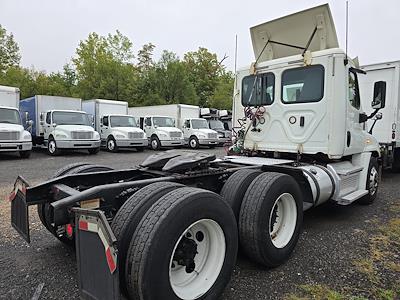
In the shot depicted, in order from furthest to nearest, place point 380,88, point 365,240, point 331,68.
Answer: point 380,88 → point 331,68 → point 365,240

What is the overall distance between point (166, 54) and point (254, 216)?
113ft

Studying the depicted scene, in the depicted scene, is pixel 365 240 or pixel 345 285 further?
pixel 365 240

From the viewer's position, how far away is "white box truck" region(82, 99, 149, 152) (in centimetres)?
1661

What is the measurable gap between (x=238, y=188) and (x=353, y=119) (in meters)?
3.08

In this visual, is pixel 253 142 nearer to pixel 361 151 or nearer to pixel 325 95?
pixel 325 95

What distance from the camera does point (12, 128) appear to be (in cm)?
1246

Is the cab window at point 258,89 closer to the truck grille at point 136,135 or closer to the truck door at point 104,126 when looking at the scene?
the truck grille at point 136,135

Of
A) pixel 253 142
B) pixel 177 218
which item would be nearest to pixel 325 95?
pixel 253 142

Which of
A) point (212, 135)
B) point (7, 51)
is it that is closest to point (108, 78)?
point (7, 51)

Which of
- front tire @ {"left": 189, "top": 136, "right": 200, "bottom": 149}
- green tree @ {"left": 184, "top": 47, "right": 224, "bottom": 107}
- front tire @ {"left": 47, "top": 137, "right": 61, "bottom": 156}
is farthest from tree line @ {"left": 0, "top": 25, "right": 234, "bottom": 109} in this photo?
front tire @ {"left": 47, "top": 137, "right": 61, "bottom": 156}

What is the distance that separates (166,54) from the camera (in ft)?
115

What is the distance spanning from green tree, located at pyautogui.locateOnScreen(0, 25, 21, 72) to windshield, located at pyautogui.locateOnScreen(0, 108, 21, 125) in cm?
2415

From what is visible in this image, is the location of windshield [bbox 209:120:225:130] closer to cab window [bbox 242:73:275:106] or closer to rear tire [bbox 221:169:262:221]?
cab window [bbox 242:73:275:106]

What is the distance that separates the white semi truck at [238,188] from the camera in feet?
6.87
